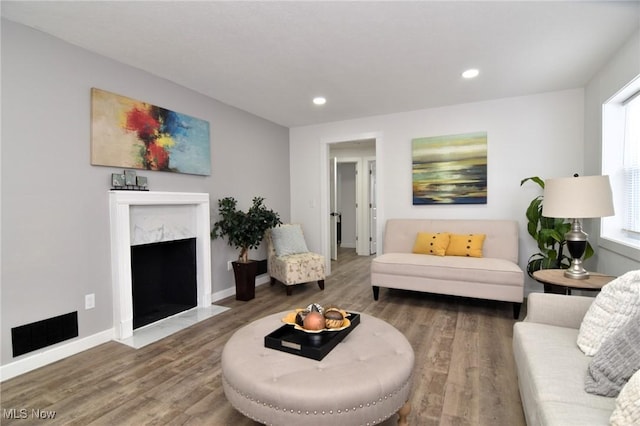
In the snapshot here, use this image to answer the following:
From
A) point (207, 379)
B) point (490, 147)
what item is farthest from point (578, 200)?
point (207, 379)

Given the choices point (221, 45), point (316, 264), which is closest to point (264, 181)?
point (316, 264)

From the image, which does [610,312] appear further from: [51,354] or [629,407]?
[51,354]

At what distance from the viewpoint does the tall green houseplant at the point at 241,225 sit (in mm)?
3524

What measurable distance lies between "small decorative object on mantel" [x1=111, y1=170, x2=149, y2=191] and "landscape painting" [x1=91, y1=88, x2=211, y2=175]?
0.08m

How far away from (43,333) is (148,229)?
3.54 feet

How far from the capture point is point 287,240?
4.26 meters

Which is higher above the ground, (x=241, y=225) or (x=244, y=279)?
(x=241, y=225)

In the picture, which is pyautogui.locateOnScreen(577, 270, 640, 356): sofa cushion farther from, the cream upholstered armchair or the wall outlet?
the wall outlet

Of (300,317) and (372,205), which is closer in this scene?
(300,317)

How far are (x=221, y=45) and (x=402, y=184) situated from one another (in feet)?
9.39

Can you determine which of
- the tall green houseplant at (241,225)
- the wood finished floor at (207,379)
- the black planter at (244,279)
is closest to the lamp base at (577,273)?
the wood finished floor at (207,379)

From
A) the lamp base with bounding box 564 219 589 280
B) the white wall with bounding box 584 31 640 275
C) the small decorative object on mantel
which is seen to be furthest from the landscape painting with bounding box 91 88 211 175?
the white wall with bounding box 584 31 640 275

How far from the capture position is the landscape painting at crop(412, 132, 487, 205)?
3.83 m

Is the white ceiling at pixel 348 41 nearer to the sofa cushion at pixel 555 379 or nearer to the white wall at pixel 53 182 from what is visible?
the white wall at pixel 53 182
